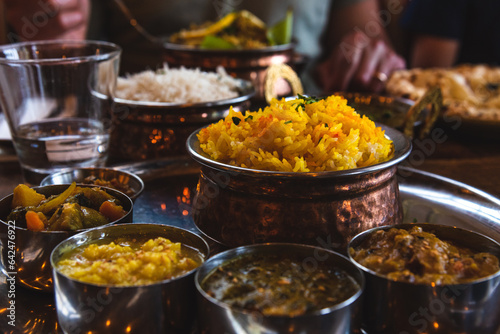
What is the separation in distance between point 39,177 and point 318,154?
3.40ft

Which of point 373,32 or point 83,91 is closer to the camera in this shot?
point 83,91

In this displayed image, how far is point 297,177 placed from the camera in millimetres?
1137

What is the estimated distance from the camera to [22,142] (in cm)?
175

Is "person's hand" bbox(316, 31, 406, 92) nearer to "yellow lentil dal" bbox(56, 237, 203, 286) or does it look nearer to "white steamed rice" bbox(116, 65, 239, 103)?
"white steamed rice" bbox(116, 65, 239, 103)

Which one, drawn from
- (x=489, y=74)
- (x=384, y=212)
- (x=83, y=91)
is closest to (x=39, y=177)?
(x=83, y=91)

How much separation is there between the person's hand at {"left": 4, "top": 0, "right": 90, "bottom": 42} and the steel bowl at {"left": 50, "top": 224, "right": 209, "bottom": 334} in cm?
202

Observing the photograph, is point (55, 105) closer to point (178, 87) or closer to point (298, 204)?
point (178, 87)

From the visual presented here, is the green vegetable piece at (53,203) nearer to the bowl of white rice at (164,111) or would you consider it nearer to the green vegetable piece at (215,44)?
the bowl of white rice at (164,111)

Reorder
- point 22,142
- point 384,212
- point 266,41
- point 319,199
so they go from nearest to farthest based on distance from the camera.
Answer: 1. point 319,199
2. point 384,212
3. point 22,142
4. point 266,41

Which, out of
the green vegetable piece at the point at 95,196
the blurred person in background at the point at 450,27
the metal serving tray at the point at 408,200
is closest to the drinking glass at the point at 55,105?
the metal serving tray at the point at 408,200

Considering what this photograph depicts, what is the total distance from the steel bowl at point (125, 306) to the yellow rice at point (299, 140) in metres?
0.37

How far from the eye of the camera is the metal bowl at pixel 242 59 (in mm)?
2510

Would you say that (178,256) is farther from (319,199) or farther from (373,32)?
(373,32)

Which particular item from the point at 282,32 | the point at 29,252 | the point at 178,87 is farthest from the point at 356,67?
the point at 29,252
